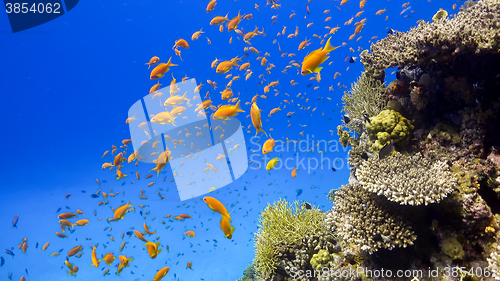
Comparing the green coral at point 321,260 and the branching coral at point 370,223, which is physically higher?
the branching coral at point 370,223

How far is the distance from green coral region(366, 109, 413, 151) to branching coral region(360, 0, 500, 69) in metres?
0.93

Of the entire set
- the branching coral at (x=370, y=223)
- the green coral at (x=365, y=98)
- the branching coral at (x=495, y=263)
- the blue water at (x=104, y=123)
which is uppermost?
the blue water at (x=104, y=123)

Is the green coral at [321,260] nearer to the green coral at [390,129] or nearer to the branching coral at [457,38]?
the green coral at [390,129]

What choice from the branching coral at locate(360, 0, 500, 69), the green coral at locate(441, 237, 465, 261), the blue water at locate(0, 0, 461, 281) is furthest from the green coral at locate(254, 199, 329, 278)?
the blue water at locate(0, 0, 461, 281)

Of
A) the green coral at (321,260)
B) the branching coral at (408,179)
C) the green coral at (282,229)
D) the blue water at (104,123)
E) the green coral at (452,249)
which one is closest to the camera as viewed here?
the green coral at (452,249)

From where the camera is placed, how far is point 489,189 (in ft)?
9.27

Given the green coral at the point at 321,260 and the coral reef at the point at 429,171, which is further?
the green coral at the point at 321,260

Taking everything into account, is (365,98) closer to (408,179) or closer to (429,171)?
(429,171)

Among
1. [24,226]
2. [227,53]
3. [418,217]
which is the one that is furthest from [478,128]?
[227,53]

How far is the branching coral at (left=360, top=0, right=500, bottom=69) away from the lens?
2.74 meters

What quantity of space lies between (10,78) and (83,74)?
9.15 meters

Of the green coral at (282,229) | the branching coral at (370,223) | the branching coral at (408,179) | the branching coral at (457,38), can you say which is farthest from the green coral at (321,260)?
the branching coral at (457,38)

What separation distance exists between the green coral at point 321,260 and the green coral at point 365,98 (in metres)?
2.76

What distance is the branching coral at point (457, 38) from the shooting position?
108 inches
